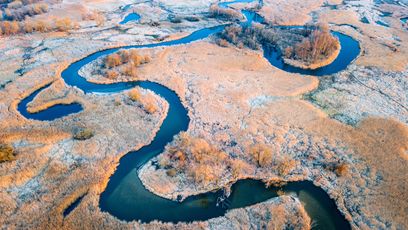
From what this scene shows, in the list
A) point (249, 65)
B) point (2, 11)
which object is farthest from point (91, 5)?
point (249, 65)

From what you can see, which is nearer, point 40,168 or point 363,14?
point 40,168

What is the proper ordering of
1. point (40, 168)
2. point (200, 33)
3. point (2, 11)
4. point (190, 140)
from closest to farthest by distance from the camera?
point (40, 168), point (190, 140), point (200, 33), point (2, 11)

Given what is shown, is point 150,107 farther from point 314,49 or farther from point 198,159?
point 314,49

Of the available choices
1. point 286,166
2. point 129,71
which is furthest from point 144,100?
point 286,166

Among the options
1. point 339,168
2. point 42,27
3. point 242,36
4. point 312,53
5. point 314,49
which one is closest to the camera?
point 339,168

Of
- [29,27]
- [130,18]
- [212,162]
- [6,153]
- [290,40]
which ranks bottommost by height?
[212,162]

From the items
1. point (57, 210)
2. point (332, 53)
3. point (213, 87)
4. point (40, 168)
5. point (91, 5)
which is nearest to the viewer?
point (57, 210)

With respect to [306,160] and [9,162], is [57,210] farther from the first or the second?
[306,160]

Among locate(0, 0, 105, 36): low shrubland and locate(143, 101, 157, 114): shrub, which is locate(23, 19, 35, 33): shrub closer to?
locate(0, 0, 105, 36): low shrubland
